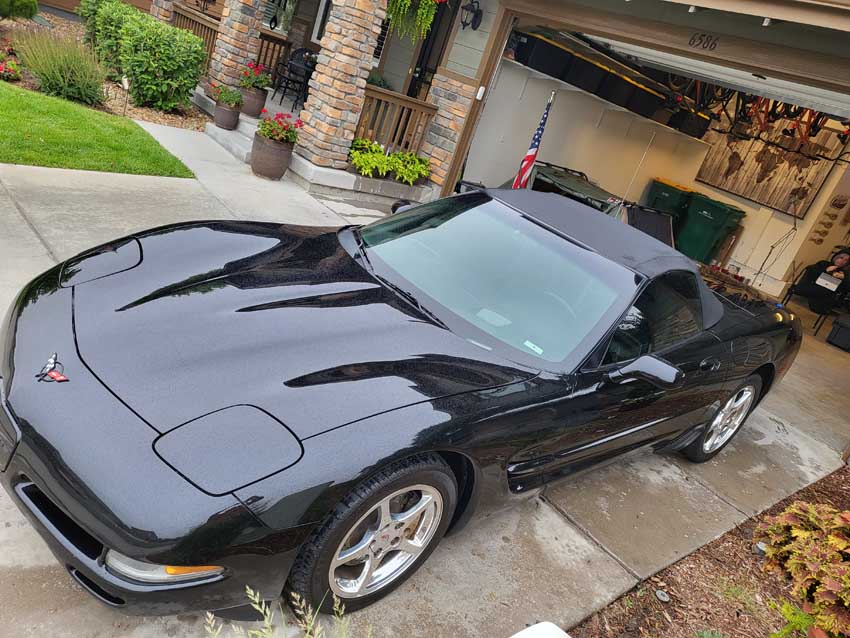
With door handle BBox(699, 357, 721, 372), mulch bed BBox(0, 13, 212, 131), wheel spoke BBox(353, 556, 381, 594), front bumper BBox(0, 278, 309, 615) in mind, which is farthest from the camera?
mulch bed BBox(0, 13, 212, 131)

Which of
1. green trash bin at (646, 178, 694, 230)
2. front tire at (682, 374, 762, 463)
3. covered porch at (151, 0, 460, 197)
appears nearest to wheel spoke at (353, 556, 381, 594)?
front tire at (682, 374, 762, 463)

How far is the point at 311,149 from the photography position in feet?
25.6

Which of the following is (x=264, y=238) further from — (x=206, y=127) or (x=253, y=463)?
(x=206, y=127)

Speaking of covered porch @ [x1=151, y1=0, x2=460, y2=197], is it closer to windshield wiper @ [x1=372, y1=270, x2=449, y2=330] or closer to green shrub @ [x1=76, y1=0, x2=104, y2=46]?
green shrub @ [x1=76, y1=0, x2=104, y2=46]

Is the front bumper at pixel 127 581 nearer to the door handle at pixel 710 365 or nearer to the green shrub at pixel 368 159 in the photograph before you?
the door handle at pixel 710 365

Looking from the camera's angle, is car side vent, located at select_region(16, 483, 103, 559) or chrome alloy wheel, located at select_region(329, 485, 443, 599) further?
chrome alloy wheel, located at select_region(329, 485, 443, 599)

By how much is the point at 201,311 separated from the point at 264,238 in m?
0.89

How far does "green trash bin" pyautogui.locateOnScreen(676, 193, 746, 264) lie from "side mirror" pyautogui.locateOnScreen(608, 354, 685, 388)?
10430mm

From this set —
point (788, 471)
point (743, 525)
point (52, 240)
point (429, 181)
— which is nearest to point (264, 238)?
point (52, 240)

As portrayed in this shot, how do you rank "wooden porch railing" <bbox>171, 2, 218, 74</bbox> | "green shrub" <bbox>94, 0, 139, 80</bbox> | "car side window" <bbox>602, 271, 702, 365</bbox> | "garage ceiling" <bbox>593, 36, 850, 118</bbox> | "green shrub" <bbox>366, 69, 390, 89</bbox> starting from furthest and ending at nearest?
"green shrub" <bbox>366, 69, 390, 89</bbox>
"wooden porch railing" <bbox>171, 2, 218, 74</bbox>
"green shrub" <bbox>94, 0, 139, 80</bbox>
"garage ceiling" <bbox>593, 36, 850, 118</bbox>
"car side window" <bbox>602, 271, 702, 365</bbox>

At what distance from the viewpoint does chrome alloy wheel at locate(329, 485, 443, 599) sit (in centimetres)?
232

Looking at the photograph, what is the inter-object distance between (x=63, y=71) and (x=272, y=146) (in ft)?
9.87

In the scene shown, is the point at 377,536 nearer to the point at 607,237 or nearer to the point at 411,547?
the point at 411,547

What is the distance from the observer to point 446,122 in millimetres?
8727
